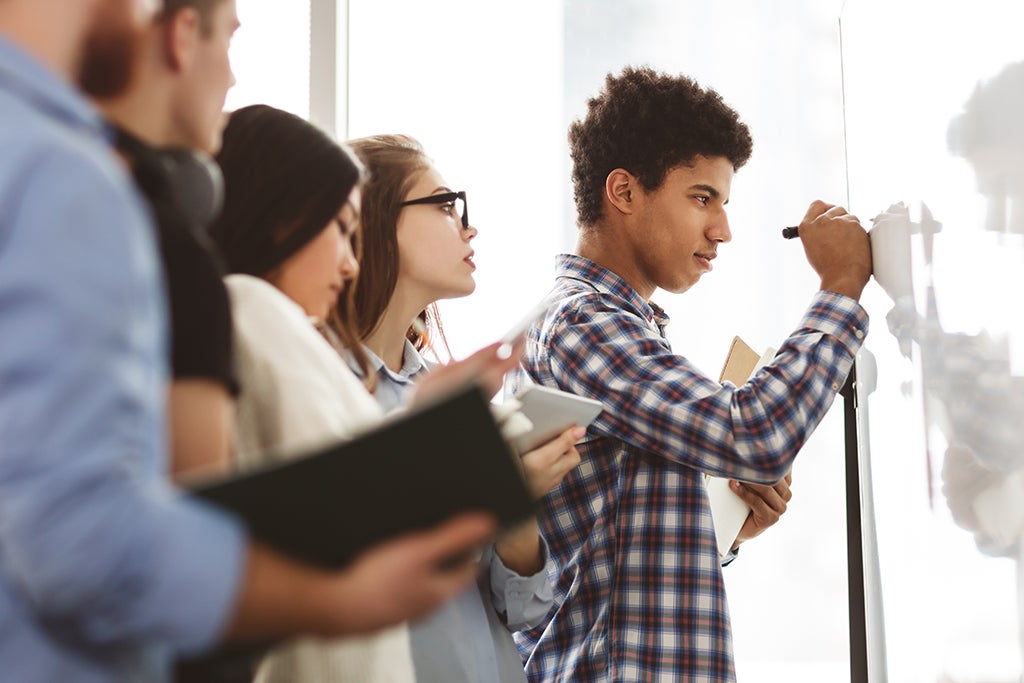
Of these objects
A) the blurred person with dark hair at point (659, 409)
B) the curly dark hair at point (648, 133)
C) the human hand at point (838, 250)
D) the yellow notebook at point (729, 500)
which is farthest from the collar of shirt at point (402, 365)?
the human hand at point (838, 250)

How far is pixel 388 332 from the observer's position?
62.9 inches

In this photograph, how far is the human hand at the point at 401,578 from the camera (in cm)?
50

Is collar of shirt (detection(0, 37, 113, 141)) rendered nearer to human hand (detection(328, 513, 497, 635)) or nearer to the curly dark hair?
human hand (detection(328, 513, 497, 635))

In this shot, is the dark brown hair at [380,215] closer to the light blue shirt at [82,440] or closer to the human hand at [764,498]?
the human hand at [764,498]

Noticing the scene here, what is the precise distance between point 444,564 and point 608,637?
3.25 ft

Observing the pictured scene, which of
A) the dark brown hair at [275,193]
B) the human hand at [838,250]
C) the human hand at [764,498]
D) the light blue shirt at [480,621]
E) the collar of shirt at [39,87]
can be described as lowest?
the light blue shirt at [480,621]

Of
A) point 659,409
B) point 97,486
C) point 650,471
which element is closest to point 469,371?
point 97,486

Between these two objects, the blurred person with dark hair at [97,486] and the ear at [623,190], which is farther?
the ear at [623,190]

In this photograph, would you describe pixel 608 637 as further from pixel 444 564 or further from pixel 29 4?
pixel 29 4

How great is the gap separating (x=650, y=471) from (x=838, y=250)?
42 cm

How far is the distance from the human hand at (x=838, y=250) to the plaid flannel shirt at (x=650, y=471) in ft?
0.15

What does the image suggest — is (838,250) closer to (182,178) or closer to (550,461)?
(550,461)

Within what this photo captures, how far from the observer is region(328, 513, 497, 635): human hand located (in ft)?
1.64

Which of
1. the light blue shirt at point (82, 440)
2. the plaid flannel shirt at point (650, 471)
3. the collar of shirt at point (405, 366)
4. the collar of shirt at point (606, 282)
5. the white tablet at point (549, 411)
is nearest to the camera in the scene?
the light blue shirt at point (82, 440)
